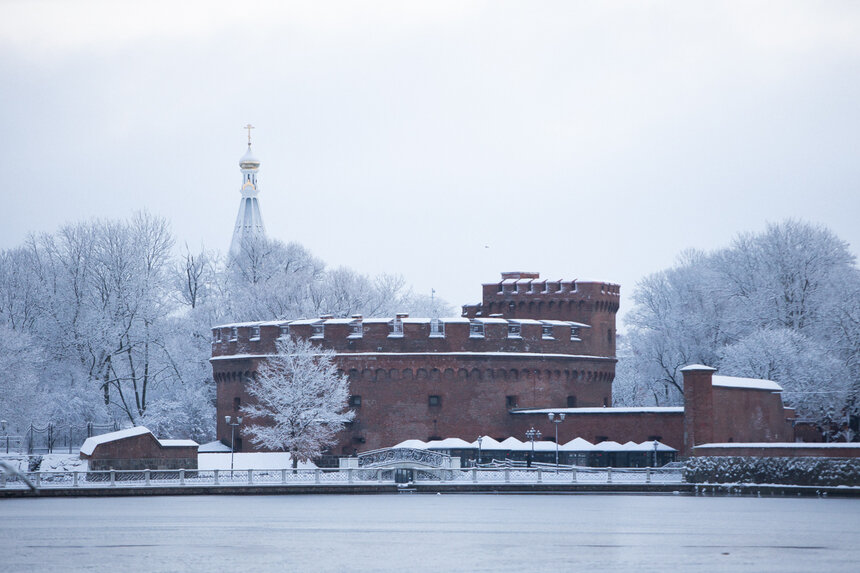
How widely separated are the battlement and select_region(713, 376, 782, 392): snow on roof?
963cm

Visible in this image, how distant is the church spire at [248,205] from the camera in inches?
4213

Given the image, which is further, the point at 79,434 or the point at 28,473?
the point at 79,434

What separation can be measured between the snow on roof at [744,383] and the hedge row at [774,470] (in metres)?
4.02

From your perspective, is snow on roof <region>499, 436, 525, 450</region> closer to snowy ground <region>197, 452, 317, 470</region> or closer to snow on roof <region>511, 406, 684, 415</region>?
snow on roof <region>511, 406, 684, 415</region>

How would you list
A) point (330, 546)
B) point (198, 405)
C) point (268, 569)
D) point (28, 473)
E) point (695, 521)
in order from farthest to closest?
point (198, 405) < point (28, 473) < point (695, 521) < point (330, 546) < point (268, 569)

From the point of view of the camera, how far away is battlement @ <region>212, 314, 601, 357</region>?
203ft

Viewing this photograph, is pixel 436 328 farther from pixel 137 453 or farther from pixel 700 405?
pixel 137 453

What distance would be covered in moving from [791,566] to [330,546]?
10.0m

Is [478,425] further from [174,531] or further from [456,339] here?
[174,531]

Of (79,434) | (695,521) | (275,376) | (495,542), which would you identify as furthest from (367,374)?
(495,542)

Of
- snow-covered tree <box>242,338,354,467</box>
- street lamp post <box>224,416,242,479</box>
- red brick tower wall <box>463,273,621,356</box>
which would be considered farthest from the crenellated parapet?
street lamp post <box>224,416,242,479</box>

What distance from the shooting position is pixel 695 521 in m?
37.5

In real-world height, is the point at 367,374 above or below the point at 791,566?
above

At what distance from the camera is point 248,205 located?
359 ft
